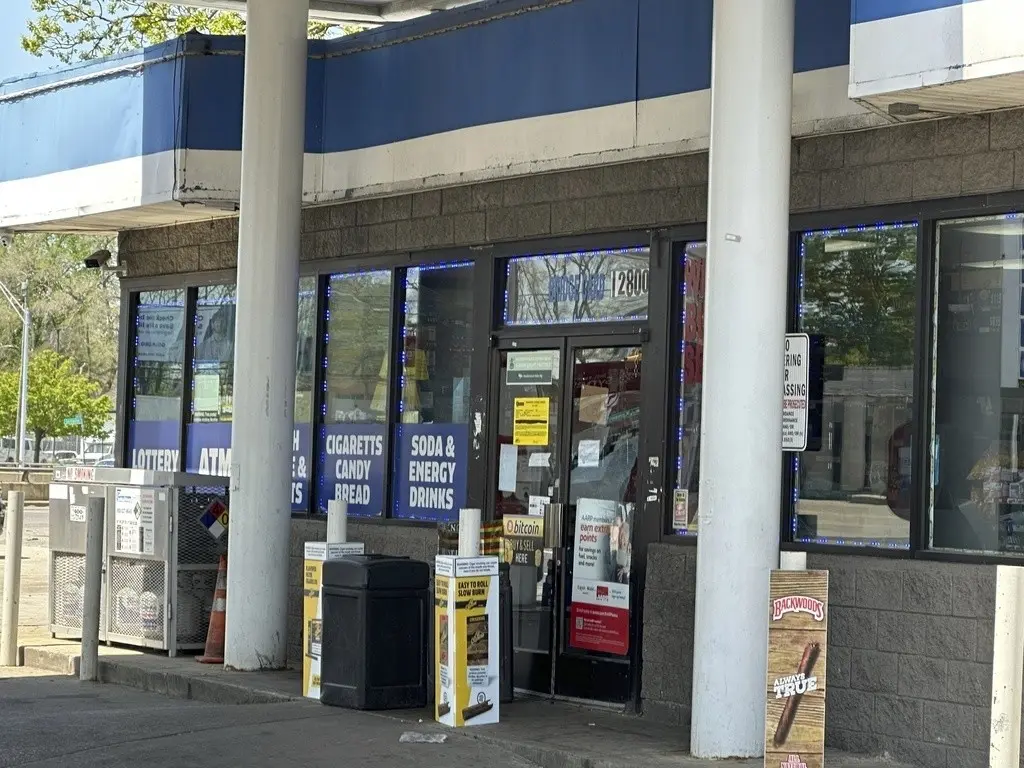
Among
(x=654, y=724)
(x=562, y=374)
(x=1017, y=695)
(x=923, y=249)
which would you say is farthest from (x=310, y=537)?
(x=1017, y=695)

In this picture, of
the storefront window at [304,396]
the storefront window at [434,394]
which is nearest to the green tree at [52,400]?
the storefront window at [304,396]

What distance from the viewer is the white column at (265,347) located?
37.4 ft

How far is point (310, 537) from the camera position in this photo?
12.6m

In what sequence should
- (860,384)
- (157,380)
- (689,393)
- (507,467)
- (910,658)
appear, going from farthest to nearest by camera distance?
(157,380) < (507,467) < (689,393) < (860,384) < (910,658)

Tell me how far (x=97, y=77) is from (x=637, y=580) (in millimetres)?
7046

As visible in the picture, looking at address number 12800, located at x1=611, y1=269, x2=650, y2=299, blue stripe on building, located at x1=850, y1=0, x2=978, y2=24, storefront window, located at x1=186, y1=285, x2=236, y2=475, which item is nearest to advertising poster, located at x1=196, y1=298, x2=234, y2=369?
storefront window, located at x1=186, y1=285, x2=236, y2=475

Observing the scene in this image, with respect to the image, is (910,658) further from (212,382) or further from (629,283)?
(212,382)

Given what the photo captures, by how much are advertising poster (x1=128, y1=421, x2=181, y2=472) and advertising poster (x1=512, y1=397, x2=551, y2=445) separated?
4387 millimetres

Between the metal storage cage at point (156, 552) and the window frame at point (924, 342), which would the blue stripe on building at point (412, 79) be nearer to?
the window frame at point (924, 342)

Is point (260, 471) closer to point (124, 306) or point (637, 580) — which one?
point (637, 580)

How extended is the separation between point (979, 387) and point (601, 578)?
312 cm

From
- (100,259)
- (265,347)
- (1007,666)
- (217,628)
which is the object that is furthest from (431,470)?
(1007,666)

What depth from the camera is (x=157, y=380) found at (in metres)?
14.7

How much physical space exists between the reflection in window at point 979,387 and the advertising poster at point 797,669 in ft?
4.62
